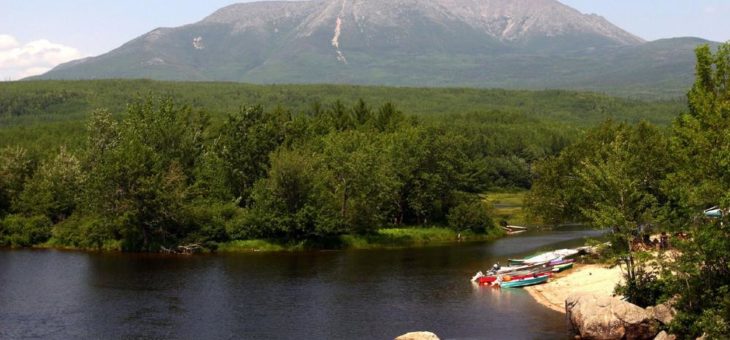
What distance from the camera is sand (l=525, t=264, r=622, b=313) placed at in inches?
2867

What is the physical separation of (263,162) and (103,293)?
48953 mm

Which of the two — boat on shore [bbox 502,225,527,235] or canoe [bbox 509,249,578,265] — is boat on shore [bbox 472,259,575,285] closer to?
canoe [bbox 509,249,578,265]

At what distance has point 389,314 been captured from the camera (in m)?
67.8

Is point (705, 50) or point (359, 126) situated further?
point (359, 126)

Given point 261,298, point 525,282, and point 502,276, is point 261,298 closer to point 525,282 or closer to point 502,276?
point 502,276

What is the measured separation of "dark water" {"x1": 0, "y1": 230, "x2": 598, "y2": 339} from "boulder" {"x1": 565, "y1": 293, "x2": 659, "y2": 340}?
2738 millimetres

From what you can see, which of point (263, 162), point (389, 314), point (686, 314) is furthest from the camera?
point (263, 162)

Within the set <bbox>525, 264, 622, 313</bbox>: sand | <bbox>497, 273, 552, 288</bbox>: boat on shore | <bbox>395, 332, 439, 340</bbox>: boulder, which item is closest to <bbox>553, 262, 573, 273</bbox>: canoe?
<bbox>525, 264, 622, 313</bbox>: sand

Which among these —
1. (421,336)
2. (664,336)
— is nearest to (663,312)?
(664,336)

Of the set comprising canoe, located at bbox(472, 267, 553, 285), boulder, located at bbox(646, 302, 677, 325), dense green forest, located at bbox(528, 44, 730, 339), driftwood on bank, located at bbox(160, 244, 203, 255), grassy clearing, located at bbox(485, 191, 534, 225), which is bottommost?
grassy clearing, located at bbox(485, 191, 534, 225)

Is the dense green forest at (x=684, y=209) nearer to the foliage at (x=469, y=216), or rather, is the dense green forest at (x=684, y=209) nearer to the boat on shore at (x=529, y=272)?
the boat on shore at (x=529, y=272)

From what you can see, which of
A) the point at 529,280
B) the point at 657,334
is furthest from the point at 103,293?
the point at 657,334

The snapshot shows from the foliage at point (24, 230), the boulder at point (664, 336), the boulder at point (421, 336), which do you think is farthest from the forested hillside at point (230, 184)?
the boulder at point (664, 336)

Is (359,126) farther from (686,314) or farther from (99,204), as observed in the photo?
(686,314)
